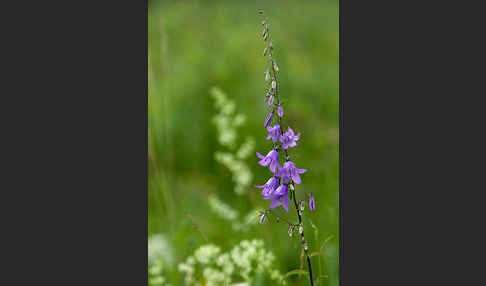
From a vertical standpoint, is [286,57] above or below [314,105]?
above

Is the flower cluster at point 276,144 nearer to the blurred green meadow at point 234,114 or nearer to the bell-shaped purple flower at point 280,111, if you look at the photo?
the bell-shaped purple flower at point 280,111

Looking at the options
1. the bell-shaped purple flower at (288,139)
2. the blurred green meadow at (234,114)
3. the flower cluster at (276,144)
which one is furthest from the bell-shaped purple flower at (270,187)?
the blurred green meadow at (234,114)

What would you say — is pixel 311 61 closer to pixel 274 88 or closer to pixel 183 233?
pixel 183 233

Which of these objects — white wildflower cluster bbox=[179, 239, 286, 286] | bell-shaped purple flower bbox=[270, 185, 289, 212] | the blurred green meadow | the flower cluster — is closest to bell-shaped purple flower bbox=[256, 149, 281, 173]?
the flower cluster

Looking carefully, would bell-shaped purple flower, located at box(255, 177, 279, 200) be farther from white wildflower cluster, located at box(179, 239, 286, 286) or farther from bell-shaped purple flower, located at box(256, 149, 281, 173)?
white wildflower cluster, located at box(179, 239, 286, 286)

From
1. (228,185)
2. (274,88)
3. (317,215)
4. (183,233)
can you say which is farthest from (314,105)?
(274,88)

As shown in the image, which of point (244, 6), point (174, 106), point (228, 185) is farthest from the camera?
point (244, 6)
